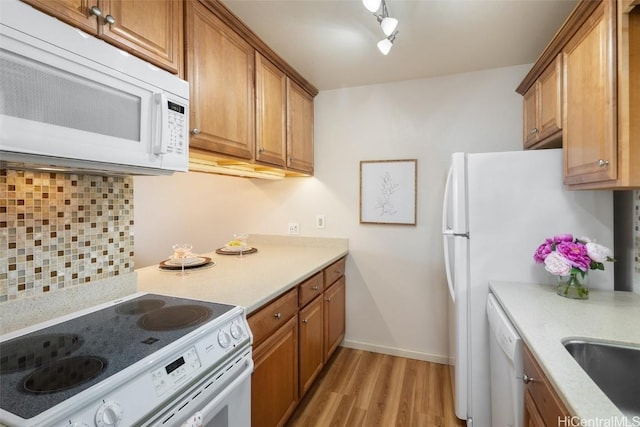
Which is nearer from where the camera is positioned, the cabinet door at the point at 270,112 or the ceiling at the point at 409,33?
the ceiling at the point at 409,33

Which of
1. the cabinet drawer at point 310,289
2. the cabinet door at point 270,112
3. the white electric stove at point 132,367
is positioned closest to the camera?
the white electric stove at point 132,367

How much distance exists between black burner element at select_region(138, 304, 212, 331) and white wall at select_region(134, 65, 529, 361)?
5.35 feet

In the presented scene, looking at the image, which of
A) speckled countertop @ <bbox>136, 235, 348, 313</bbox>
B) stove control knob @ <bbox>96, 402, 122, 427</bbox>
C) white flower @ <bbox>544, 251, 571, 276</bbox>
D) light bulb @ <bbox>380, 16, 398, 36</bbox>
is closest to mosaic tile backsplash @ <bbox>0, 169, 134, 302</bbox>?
speckled countertop @ <bbox>136, 235, 348, 313</bbox>

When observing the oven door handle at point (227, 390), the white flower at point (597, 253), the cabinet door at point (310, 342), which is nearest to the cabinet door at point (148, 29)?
the oven door handle at point (227, 390)

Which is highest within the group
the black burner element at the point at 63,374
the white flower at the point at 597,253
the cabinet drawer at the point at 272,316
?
the white flower at the point at 597,253

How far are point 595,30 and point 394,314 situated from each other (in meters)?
2.14

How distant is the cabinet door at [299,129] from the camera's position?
2266mm

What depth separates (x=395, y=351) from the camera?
8.30 feet

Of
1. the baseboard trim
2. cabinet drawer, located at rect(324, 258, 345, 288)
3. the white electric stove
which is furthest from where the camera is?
the baseboard trim

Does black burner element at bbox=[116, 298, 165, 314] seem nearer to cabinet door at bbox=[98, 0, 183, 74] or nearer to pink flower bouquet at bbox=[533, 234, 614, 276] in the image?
cabinet door at bbox=[98, 0, 183, 74]

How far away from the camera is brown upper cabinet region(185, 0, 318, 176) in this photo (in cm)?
141

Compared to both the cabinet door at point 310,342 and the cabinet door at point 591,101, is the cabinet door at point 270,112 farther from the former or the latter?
the cabinet door at point 591,101

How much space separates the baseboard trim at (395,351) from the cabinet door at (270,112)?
1700 mm

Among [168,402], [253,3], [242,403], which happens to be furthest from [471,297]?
[253,3]
